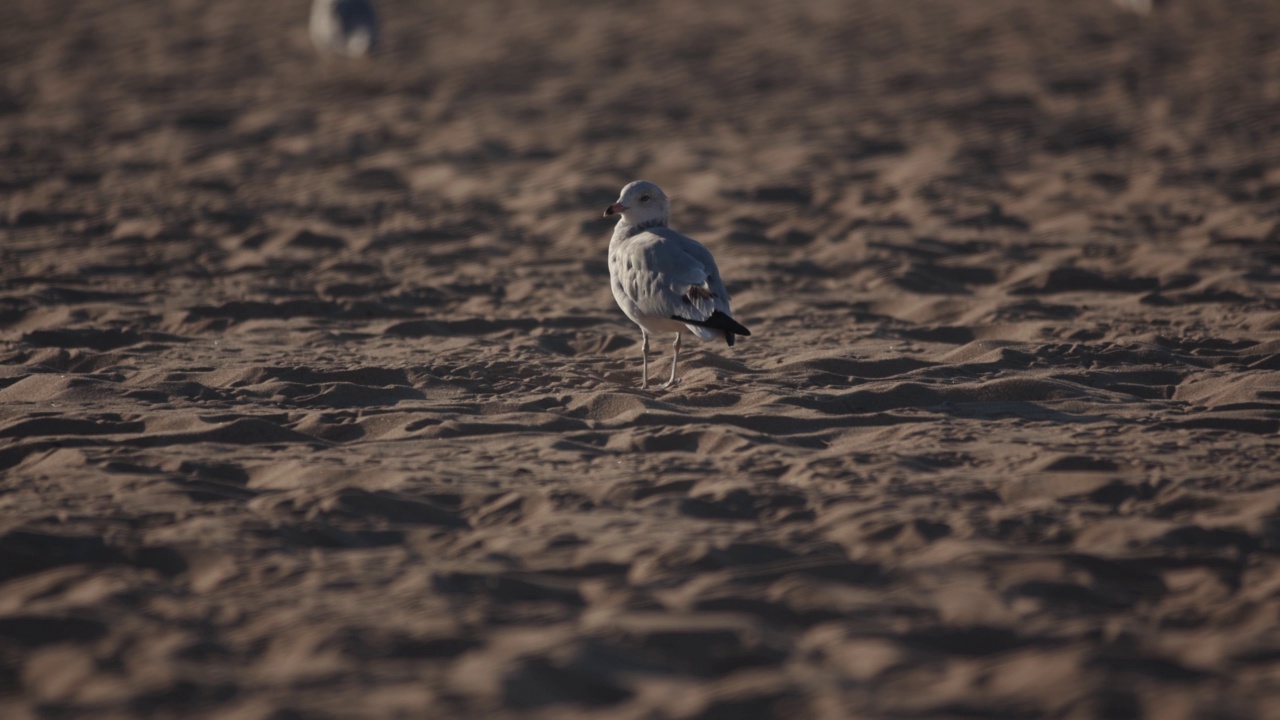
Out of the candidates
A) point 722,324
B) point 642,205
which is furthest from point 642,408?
point 642,205

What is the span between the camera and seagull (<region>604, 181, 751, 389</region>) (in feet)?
17.3

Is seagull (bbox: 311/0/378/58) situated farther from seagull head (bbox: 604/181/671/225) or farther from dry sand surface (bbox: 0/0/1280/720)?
seagull head (bbox: 604/181/671/225)

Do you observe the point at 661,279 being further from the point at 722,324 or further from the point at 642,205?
the point at 642,205

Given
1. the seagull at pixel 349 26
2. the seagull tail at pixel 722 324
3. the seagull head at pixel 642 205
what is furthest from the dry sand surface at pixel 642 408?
the seagull at pixel 349 26

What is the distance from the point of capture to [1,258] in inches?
304

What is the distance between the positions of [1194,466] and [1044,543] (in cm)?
90

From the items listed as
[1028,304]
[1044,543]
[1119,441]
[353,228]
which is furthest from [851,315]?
[353,228]

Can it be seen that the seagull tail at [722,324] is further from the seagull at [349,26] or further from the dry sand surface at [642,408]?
the seagull at [349,26]

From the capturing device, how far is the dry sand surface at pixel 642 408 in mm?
3377

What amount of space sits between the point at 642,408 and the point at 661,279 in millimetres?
562

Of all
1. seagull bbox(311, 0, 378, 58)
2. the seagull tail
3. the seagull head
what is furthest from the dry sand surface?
seagull bbox(311, 0, 378, 58)

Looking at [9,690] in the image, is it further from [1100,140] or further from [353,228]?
[1100,140]

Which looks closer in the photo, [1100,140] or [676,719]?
[676,719]

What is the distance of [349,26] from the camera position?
45.1 ft
